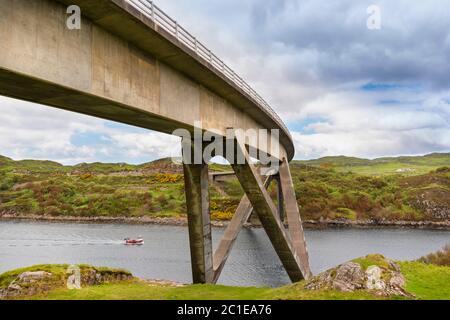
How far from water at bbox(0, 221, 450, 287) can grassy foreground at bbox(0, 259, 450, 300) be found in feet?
50.0

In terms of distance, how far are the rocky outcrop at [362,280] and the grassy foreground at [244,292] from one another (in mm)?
367

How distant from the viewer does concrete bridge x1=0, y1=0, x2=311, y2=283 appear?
31.7ft

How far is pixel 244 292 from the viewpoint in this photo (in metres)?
18.9

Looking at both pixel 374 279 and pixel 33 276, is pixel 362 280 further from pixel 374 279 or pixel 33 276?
pixel 33 276

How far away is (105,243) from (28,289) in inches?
1634

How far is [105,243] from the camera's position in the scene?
2288 inches

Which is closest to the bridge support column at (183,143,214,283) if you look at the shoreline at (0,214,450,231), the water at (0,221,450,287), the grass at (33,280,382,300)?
the grass at (33,280,382,300)

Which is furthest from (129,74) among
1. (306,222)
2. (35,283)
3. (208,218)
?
(306,222)

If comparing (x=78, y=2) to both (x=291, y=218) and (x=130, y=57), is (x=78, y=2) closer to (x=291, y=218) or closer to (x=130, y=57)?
(x=130, y=57)

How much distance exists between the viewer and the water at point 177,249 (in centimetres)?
4016

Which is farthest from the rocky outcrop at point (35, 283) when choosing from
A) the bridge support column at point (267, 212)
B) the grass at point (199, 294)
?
the bridge support column at point (267, 212)

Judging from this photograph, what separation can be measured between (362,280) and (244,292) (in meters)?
6.23
